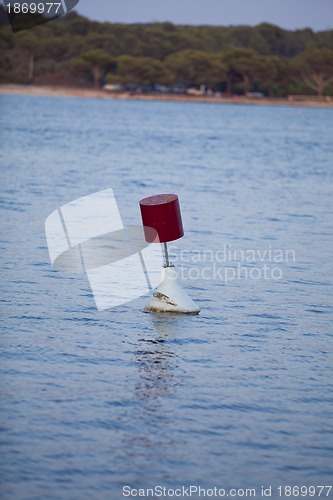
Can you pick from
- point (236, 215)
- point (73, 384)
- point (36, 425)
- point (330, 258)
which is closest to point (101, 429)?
point (36, 425)

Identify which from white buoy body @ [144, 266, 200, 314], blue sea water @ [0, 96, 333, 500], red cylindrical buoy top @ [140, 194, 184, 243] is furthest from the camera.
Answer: white buoy body @ [144, 266, 200, 314]

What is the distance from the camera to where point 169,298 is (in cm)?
1331

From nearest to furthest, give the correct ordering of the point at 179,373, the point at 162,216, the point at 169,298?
the point at 179,373 → the point at 162,216 → the point at 169,298

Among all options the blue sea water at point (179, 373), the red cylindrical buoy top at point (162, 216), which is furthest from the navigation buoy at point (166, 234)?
the blue sea water at point (179, 373)

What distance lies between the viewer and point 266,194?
3391 centimetres

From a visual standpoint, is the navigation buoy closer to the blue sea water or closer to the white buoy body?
the white buoy body

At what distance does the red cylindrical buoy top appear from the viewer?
12.8m

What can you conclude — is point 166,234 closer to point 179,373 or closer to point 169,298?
point 169,298

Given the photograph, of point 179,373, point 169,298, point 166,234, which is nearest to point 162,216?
point 166,234

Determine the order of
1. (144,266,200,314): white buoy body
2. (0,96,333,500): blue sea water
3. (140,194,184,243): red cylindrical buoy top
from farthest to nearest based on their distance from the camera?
(144,266,200,314): white buoy body, (140,194,184,243): red cylindrical buoy top, (0,96,333,500): blue sea water

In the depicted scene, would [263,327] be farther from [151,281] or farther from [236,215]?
[236,215]

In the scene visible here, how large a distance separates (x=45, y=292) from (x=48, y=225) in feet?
26.3

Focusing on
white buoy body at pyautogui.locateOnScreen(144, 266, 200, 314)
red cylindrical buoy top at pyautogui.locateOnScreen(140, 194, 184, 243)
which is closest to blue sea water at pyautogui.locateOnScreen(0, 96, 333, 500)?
white buoy body at pyautogui.locateOnScreen(144, 266, 200, 314)

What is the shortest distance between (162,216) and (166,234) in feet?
0.74
